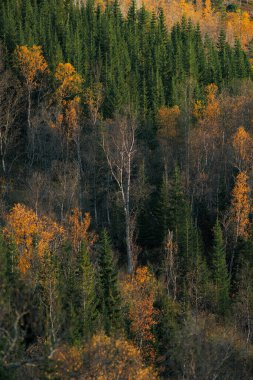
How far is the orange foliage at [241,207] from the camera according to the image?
4744 cm

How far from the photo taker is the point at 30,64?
67750 millimetres

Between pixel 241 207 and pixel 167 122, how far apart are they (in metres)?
20.8

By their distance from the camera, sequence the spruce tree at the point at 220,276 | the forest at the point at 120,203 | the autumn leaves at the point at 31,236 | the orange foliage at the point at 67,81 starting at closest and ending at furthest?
the forest at the point at 120,203 < the autumn leaves at the point at 31,236 < the spruce tree at the point at 220,276 < the orange foliage at the point at 67,81

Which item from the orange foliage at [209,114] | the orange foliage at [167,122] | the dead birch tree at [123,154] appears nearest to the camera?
the dead birch tree at [123,154]

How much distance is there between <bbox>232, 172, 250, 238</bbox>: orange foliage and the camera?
1868 inches

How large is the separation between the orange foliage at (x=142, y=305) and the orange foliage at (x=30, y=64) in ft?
116

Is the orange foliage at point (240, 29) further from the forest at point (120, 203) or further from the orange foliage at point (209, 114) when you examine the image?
the orange foliage at point (209, 114)

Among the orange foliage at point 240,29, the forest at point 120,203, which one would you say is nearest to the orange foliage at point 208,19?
the orange foliage at point 240,29

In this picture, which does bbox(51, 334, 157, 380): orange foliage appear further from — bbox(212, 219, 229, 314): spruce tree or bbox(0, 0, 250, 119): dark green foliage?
bbox(0, 0, 250, 119): dark green foliage

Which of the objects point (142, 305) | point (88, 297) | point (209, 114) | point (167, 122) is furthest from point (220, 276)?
point (167, 122)

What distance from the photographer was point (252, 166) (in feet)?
168

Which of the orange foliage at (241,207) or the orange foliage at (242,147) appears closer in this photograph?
the orange foliage at (241,207)

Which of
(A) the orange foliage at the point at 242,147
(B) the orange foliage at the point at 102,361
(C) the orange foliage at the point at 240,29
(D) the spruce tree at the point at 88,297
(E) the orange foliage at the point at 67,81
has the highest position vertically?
(C) the orange foliage at the point at 240,29

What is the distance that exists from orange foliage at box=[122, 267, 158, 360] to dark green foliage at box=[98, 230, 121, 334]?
128 centimetres
